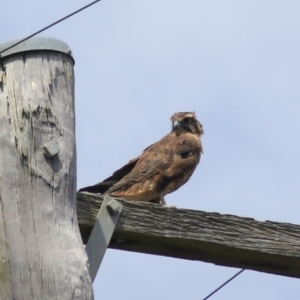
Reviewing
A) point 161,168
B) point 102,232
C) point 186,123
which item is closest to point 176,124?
point 186,123

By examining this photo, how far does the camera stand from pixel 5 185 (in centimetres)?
282

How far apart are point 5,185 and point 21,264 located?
31cm

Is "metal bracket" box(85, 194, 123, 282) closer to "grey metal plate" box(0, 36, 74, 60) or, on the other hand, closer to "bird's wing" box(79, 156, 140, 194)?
"grey metal plate" box(0, 36, 74, 60)

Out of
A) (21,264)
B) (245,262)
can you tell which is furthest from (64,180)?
(245,262)

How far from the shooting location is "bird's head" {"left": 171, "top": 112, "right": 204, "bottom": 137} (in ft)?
27.7

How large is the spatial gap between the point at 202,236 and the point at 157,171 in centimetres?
338

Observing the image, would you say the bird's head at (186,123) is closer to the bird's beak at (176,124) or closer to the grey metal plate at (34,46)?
the bird's beak at (176,124)

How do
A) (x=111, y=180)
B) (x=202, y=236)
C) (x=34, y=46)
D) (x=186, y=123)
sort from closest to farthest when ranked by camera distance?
(x=34, y=46) → (x=202, y=236) → (x=111, y=180) → (x=186, y=123)

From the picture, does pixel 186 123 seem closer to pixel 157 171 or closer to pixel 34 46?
pixel 157 171

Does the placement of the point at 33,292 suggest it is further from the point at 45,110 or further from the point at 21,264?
the point at 45,110

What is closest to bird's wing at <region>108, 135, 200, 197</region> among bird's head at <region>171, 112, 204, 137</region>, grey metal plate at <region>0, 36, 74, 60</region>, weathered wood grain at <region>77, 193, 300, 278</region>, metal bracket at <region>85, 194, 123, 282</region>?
bird's head at <region>171, 112, 204, 137</region>

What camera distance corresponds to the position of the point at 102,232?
10.2 ft

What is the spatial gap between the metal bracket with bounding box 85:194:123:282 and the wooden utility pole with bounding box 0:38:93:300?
0.20 m

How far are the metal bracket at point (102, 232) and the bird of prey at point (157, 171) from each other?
2.24 metres
